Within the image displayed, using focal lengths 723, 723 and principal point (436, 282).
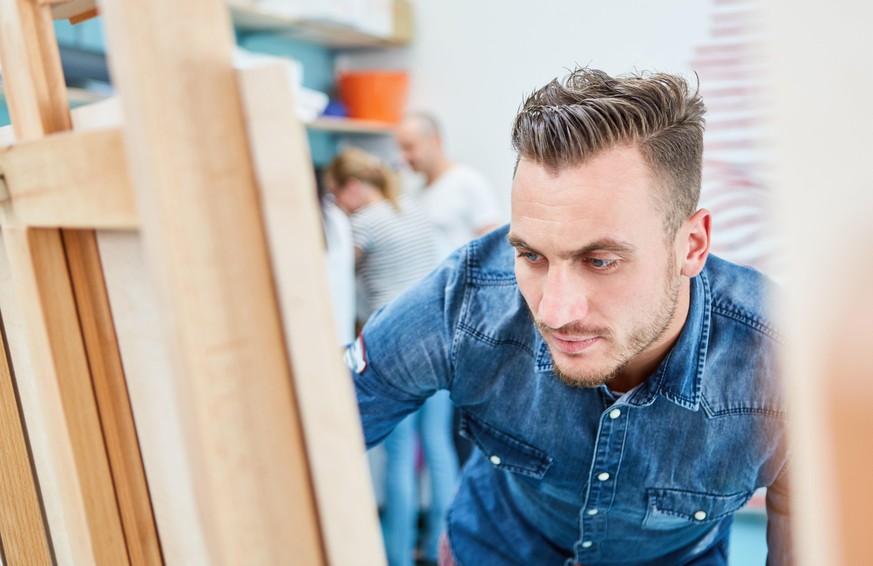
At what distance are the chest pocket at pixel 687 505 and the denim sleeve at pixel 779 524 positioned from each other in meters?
0.03

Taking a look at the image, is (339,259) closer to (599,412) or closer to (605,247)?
(599,412)

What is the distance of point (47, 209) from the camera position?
582mm

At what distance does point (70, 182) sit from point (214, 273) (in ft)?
0.55

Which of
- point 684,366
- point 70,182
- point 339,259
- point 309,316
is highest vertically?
point 70,182

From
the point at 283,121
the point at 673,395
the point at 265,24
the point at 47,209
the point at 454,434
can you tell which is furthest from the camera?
the point at 265,24

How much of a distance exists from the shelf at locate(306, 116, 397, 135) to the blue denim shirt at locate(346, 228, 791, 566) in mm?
2035

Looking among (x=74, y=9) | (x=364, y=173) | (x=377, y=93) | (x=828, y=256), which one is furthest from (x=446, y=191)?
(x=828, y=256)

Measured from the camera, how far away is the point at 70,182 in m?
0.55

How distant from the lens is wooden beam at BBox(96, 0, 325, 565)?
17.8 inches

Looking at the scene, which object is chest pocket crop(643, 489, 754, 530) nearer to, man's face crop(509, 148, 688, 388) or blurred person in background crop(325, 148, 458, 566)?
man's face crop(509, 148, 688, 388)

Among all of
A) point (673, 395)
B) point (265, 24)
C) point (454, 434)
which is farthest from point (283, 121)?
point (265, 24)

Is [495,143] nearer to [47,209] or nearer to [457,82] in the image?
[457,82]

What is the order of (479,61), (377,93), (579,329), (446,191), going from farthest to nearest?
(377,93)
(479,61)
(446,191)
(579,329)

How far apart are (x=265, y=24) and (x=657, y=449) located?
2415 millimetres
